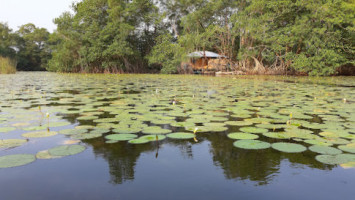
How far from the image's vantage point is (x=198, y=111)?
138 inches

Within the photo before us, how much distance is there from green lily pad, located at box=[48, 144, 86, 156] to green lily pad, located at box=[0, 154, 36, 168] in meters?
0.15

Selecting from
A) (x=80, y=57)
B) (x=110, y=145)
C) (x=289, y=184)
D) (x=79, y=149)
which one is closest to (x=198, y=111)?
(x=110, y=145)

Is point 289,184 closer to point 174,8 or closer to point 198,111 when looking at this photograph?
point 198,111

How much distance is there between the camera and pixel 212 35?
1772 centimetres

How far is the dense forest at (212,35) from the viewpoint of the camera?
14141mm

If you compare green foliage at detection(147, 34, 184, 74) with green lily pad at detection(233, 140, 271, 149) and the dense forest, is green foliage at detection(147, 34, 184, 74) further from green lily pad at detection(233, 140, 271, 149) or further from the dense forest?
green lily pad at detection(233, 140, 271, 149)

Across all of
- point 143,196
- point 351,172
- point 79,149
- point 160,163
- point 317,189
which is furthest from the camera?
point 79,149

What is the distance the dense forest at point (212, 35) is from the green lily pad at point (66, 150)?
1419 centimetres

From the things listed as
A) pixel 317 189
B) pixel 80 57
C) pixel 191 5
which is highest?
pixel 191 5

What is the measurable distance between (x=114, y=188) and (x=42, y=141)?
114 centimetres

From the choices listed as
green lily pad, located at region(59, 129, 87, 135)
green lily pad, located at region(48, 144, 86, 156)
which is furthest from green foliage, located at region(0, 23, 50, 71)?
green lily pad, located at region(48, 144, 86, 156)

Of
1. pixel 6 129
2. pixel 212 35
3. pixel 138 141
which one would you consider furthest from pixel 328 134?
pixel 212 35

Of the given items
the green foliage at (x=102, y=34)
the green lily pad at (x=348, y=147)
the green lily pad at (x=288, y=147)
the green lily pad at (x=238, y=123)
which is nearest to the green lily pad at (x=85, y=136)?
the green lily pad at (x=238, y=123)

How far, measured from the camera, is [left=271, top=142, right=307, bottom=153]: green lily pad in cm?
198
